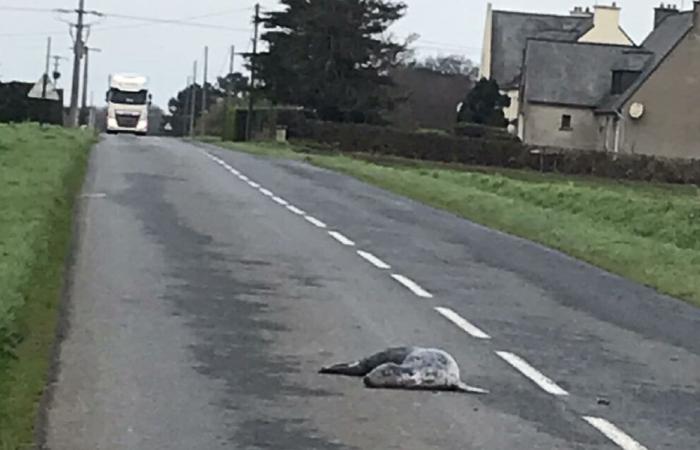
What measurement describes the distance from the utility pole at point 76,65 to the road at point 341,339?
57.8 metres

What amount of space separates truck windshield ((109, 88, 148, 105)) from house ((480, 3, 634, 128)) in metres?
27.0

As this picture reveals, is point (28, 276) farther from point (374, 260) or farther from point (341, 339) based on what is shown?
point (374, 260)

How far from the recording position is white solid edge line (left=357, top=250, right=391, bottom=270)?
1830 centimetres

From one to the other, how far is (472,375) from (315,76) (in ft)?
221

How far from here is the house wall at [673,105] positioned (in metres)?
79.8

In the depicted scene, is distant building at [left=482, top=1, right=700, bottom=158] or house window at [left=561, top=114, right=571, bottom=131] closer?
distant building at [left=482, top=1, right=700, bottom=158]

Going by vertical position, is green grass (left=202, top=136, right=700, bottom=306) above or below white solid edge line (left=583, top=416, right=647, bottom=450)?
above

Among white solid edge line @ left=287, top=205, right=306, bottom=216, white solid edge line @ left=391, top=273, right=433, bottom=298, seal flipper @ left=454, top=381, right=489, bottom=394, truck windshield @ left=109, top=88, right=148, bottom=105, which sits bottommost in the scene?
seal flipper @ left=454, top=381, right=489, bottom=394

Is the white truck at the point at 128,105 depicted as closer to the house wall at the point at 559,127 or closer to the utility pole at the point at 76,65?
the utility pole at the point at 76,65

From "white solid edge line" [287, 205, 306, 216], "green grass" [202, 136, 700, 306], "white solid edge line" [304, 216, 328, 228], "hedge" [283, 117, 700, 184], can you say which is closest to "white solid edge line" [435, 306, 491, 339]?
"green grass" [202, 136, 700, 306]

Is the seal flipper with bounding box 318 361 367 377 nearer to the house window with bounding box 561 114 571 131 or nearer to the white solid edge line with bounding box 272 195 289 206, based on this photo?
the white solid edge line with bounding box 272 195 289 206

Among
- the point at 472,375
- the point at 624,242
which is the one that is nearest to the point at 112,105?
the point at 624,242

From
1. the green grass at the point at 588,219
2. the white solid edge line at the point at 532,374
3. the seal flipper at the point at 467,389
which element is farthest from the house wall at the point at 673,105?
the seal flipper at the point at 467,389

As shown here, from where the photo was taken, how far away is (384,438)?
910 centimetres
